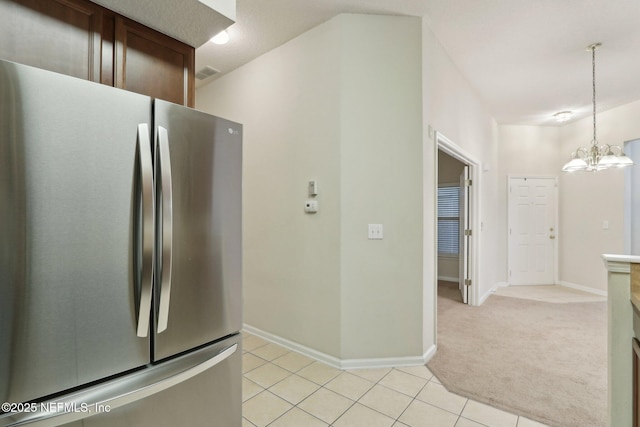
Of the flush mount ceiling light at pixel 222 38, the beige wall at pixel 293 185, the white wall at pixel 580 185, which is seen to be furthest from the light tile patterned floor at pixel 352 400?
the white wall at pixel 580 185

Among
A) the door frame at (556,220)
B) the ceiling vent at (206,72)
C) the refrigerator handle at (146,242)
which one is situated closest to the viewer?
the refrigerator handle at (146,242)

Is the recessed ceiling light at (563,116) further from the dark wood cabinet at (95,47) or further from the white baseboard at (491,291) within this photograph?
the dark wood cabinet at (95,47)

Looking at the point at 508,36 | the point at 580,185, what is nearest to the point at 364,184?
the point at 508,36

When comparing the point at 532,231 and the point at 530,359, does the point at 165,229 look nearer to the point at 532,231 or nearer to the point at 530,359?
the point at 530,359

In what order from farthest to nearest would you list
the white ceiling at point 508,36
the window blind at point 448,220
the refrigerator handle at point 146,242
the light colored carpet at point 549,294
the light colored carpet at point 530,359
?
1. the window blind at point 448,220
2. the light colored carpet at point 549,294
3. the white ceiling at point 508,36
4. the light colored carpet at point 530,359
5. the refrigerator handle at point 146,242

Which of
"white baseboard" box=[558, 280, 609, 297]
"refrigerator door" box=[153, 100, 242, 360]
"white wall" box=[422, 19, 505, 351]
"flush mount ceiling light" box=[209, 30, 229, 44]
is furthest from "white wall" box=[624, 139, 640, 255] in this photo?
"refrigerator door" box=[153, 100, 242, 360]

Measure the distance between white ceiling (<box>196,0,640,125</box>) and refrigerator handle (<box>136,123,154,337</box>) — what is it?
1.88 metres

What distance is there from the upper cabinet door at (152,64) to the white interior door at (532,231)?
5837mm

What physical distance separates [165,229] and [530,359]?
316cm

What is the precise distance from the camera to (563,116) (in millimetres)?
4996

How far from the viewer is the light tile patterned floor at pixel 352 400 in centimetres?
→ 186

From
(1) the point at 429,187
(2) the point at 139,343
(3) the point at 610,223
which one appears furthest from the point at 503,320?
(2) the point at 139,343

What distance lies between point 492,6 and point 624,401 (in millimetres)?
2702

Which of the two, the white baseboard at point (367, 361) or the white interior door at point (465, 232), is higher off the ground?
the white interior door at point (465, 232)
